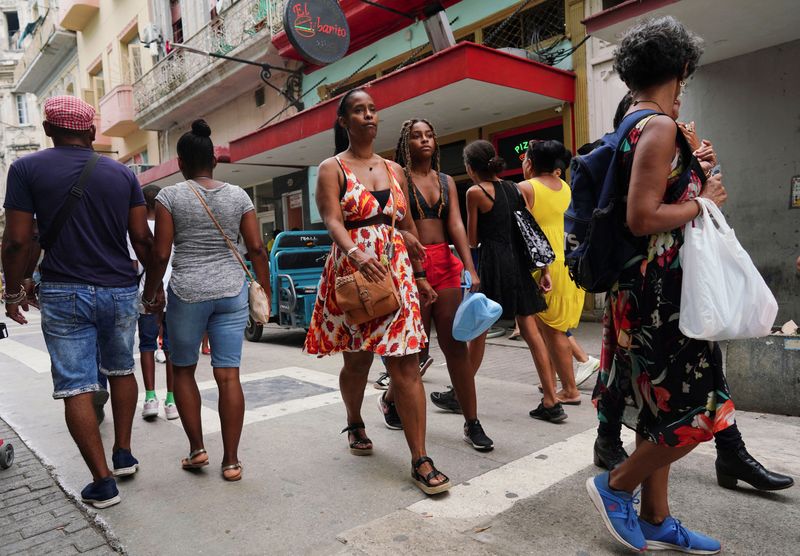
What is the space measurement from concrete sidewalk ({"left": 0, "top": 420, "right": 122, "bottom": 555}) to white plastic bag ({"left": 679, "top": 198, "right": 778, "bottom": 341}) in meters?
2.29

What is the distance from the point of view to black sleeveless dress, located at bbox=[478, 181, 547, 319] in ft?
12.4

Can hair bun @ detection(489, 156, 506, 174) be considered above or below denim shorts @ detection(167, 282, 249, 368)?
above

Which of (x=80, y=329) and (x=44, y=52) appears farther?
(x=44, y=52)

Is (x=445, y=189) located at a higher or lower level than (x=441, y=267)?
higher

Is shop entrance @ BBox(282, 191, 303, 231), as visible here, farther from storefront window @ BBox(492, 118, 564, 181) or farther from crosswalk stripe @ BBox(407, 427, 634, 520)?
crosswalk stripe @ BBox(407, 427, 634, 520)

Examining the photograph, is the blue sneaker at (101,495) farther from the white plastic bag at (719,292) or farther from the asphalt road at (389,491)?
the white plastic bag at (719,292)

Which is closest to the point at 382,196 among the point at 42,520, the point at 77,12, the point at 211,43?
the point at 42,520

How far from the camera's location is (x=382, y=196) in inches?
114

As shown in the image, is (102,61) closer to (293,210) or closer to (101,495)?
(293,210)

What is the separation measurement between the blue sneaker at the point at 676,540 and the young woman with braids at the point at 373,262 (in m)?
0.87

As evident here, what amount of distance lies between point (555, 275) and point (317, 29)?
8.79 m

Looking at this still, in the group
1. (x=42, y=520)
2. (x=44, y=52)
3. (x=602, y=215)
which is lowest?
(x=42, y=520)

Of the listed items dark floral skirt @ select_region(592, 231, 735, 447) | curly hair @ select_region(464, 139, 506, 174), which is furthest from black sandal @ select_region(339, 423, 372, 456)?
curly hair @ select_region(464, 139, 506, 174)

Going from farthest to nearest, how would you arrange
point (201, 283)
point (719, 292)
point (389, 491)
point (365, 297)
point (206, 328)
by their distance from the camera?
1. point (206, 328)
2. point (201, 283)
3. point (389, 491)
4. point (365, 297)
5. point (719, 292)
